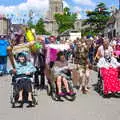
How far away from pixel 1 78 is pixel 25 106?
295 inches

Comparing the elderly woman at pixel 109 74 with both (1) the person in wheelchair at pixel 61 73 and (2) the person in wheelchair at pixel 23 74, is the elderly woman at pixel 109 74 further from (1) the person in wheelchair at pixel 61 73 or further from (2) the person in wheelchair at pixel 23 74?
(2) the person in wheelchair at pixel 23 74

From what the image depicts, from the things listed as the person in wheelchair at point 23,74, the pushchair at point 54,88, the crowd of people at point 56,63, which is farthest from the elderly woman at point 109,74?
the person in wheelchair at point 23,74

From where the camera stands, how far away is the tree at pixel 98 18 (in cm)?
10788

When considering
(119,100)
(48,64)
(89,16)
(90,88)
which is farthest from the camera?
(89,16)

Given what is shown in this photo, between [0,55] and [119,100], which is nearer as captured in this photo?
[119,100]

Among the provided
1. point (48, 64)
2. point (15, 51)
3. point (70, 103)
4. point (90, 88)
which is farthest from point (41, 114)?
point (90, 88)

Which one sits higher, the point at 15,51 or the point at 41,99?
the point at 15,51

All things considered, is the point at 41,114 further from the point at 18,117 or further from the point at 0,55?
the point at 0,55

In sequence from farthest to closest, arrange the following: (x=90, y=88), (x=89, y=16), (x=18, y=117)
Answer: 1. (x=89, y=16)
2. (x=90, y=88)
3. (x=18, y=117)

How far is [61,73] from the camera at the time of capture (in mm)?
13305

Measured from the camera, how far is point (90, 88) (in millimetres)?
15750

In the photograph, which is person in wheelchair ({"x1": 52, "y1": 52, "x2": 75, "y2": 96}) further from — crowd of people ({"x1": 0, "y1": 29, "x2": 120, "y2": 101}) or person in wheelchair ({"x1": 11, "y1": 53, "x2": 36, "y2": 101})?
person in wheelchair ({"x1": 11, "y1": 53, "x2": 36, "y2": 101})

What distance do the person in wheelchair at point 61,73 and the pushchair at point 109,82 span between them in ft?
3.12

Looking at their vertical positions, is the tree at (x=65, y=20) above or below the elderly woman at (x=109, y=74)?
above
